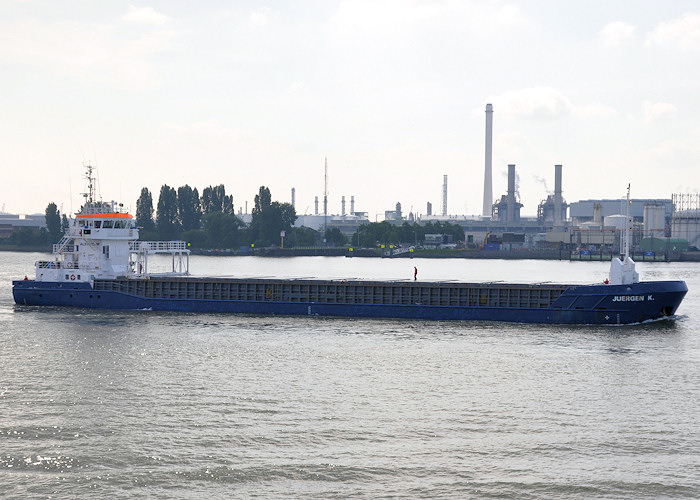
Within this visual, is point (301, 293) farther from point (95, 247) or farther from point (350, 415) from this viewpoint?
point (350, 415)

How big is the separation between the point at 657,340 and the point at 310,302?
30.1 metres

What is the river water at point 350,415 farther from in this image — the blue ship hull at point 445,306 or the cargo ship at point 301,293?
the cargo ship at point 301,293

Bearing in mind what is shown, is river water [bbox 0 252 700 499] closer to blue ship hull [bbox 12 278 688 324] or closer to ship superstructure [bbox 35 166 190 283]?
blue ship hull [bbox 12 278 688 324]

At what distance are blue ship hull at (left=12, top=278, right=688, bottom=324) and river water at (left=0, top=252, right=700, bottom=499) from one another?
4.60 metres

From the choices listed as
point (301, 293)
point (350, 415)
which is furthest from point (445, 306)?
point (350, 415)

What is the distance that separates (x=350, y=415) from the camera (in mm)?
34312

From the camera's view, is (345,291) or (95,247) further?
(95,247)

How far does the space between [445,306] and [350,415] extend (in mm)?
33211

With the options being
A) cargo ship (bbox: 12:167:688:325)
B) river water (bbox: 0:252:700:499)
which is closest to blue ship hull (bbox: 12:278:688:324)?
cargo ship (bbox: 12:167:688:325)

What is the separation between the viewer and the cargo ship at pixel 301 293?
6241 centimetres

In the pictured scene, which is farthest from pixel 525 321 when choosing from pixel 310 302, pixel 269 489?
pixel 269 489

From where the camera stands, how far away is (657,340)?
55469 mm

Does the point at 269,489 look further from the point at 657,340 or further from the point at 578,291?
the point at 578,291

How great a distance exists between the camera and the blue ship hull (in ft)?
203
